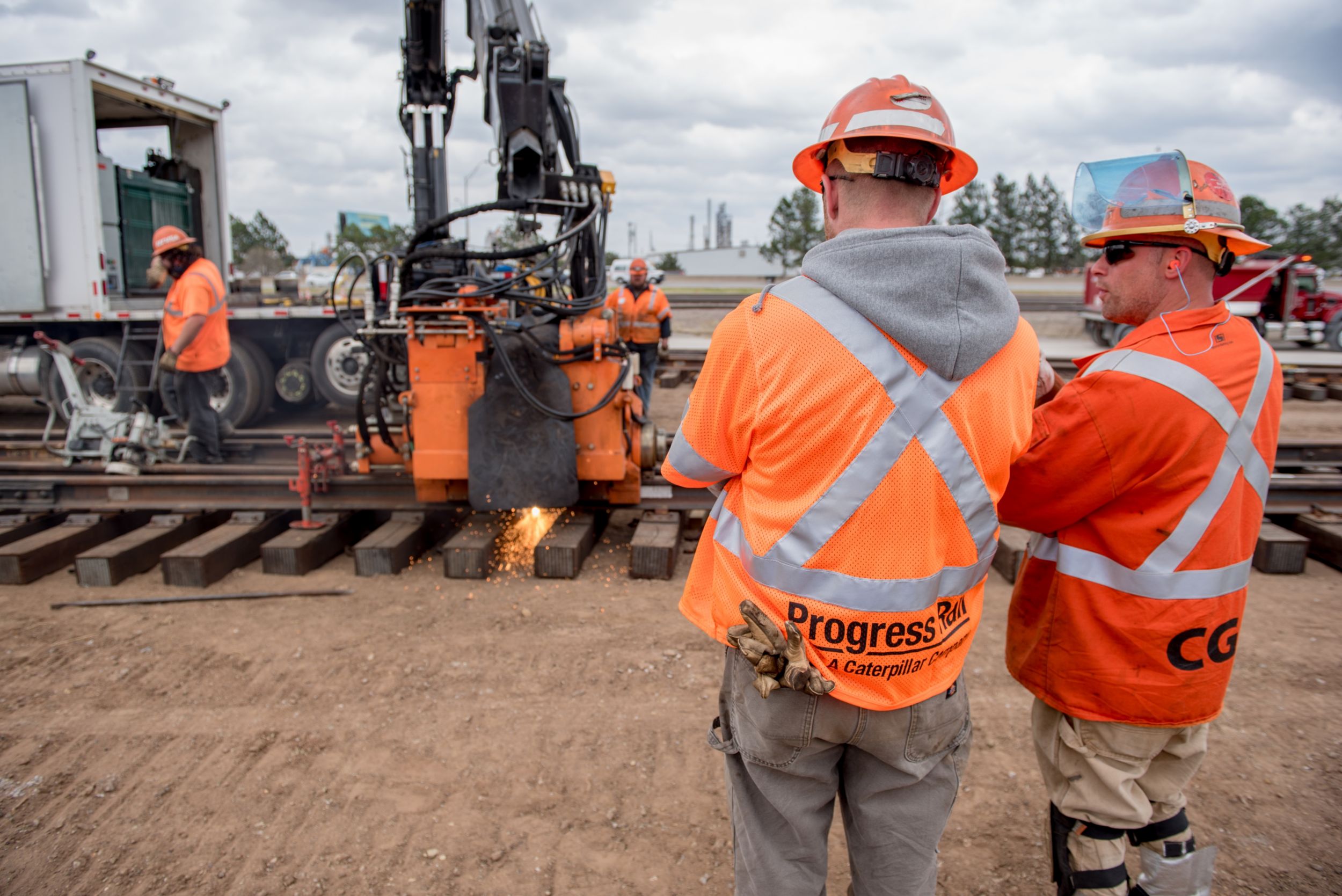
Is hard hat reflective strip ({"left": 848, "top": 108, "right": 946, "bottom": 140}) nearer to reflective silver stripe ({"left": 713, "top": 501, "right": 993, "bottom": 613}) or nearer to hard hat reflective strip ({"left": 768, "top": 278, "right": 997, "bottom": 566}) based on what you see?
hard hat reflective strip ({"left": 768, "top": 278, "right": 997, "bottom": 566})

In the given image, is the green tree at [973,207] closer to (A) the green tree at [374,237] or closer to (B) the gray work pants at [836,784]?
(A) the green tree at [374,237]

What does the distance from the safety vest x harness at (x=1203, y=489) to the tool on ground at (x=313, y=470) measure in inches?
180

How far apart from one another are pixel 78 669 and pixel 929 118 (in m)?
4.31

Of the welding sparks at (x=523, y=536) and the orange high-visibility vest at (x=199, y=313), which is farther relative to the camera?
the orange high-visibility vest at (x=199, y=313)

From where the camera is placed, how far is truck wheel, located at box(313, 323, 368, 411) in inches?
370

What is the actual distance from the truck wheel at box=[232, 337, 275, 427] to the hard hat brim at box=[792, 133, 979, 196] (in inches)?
350

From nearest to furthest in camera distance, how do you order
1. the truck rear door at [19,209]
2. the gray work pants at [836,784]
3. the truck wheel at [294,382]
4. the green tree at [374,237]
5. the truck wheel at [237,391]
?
the gray work pants at [836,784], the truck rear door at [19,209], the truck wheel at [237,391], the truck wheel at [294,382], the green tree at [374,237]

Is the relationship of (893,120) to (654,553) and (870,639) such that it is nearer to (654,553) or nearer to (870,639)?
(870,639)

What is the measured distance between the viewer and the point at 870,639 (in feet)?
4.94

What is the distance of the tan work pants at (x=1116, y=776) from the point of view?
197cm

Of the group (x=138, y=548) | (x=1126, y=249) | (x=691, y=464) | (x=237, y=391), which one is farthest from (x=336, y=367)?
(x=1126, y=249)

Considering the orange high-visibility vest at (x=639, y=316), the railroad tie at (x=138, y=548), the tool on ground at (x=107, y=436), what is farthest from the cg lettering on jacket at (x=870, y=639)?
the orange high-visibility vest at (x=639, y=316)

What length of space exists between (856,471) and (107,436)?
6.12 m

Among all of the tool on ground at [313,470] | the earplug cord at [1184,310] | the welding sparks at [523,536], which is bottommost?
the welding sparks at [523,536]
